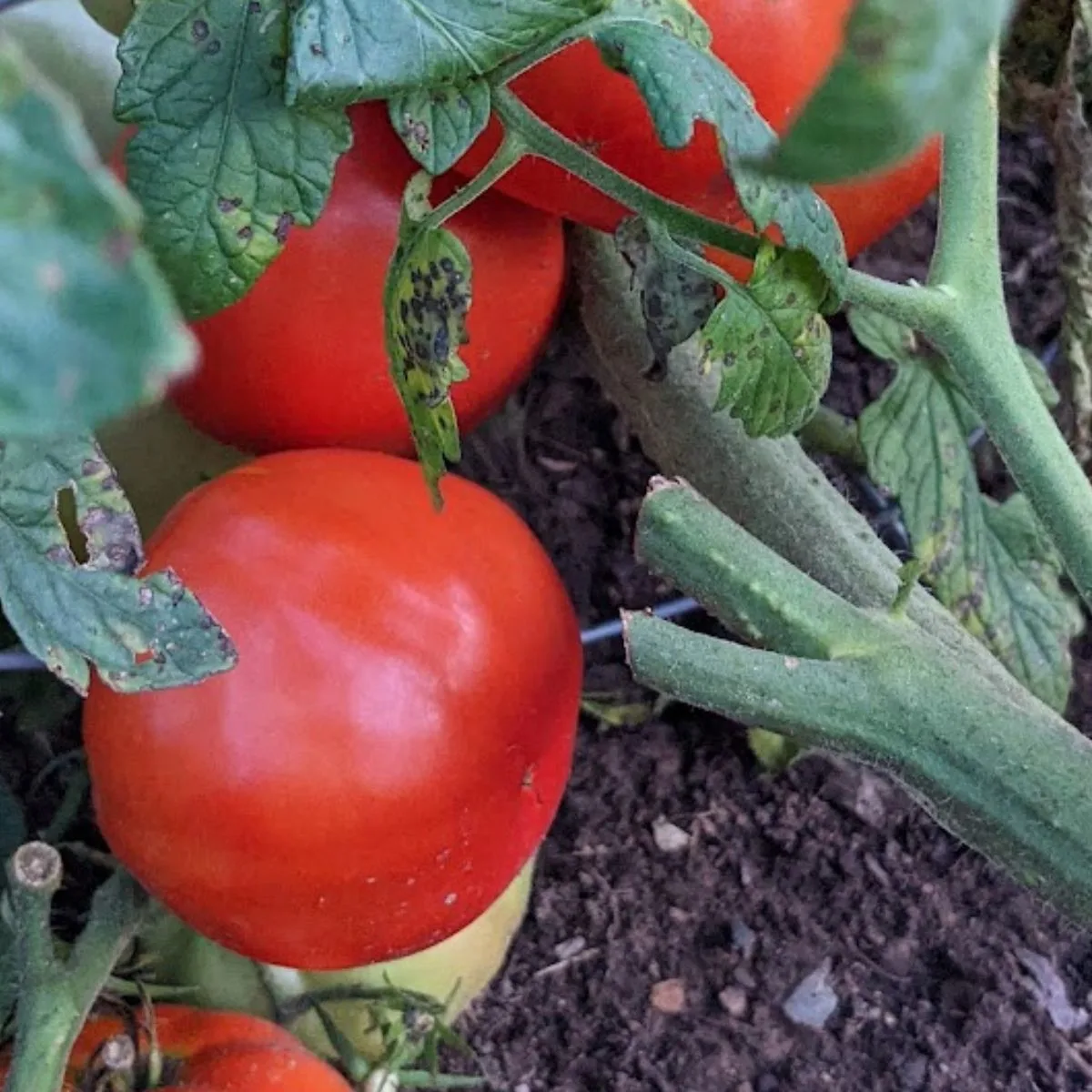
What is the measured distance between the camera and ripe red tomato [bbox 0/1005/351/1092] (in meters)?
0.65

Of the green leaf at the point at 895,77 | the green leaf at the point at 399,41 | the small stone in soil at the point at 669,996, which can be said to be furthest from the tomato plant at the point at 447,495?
the green leaf at the point at 895,77

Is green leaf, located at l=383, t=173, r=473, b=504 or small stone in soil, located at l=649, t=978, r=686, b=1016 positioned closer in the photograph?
green leaf, located at l=383, t=173, r=473, b=504

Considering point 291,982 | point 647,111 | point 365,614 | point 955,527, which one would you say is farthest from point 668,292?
point 291,982

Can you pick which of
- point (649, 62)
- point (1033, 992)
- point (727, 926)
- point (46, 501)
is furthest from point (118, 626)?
point (1033, 992)

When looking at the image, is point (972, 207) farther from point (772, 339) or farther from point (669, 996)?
point (669, 996)

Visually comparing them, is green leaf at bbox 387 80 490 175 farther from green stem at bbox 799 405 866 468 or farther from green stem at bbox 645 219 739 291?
green stem at bbox 799 405 866 468

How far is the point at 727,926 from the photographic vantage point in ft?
2.95

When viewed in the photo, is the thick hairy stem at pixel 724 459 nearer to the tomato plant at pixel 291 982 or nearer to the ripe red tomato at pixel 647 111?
the ripe red tomato at pixel 647 111

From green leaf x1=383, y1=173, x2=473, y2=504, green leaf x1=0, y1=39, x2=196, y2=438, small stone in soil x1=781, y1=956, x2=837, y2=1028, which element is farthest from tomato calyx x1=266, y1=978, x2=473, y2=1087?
green leaf x1=0, y1=39, x2=196, y2=438

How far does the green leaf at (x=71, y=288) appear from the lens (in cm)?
17

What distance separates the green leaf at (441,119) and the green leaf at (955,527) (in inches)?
15.8

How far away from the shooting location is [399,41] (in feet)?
1.46

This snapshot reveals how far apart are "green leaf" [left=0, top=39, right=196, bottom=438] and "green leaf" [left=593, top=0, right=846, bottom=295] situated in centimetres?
29

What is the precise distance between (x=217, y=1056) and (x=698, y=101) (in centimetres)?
48
